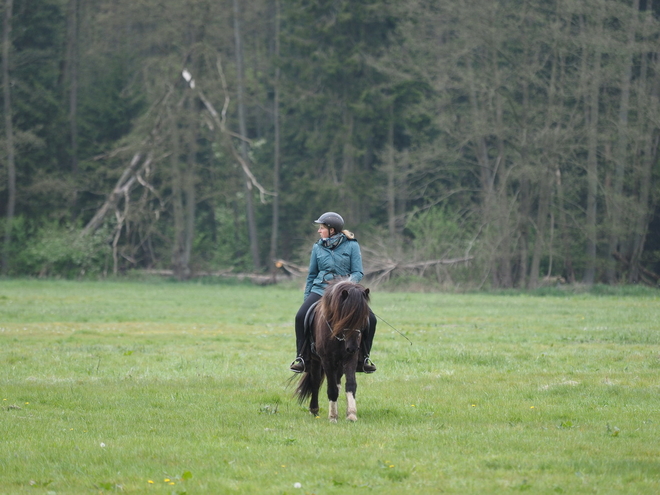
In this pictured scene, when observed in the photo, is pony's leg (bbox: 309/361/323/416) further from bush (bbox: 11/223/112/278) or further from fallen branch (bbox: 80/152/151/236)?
bush (bbox: 11/223/112/278)

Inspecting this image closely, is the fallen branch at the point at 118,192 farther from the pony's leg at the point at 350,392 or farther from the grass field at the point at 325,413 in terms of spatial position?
the pony's leg at the point at 350,392

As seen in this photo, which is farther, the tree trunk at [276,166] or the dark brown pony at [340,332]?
the tree trunk at [276,166]

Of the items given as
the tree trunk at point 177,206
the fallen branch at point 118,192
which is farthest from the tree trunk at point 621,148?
the fallen branch at point 118,192

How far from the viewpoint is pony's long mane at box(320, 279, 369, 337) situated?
9758 millimetres

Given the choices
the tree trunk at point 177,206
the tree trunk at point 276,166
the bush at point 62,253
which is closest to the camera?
the bush at point 62,253

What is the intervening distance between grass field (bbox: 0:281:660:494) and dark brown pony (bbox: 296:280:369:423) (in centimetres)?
42

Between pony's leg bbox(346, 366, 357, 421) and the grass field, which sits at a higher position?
pony's leg bbox(346, 366, 357, 421)

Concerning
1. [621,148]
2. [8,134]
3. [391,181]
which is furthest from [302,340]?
[8,134]

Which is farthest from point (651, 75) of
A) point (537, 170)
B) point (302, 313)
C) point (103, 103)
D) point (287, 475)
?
point (287, 475)

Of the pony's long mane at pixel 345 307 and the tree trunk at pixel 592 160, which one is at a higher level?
the tree trunk at pixel 592 160

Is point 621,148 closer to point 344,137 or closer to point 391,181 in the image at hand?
point 391,181

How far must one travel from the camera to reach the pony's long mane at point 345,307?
976cm

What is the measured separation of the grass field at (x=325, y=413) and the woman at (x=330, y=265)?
76cm

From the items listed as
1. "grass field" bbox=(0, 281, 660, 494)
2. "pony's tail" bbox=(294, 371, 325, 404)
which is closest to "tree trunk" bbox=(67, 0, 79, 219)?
"grass field" bbox=(0, 281, 660, 494)
